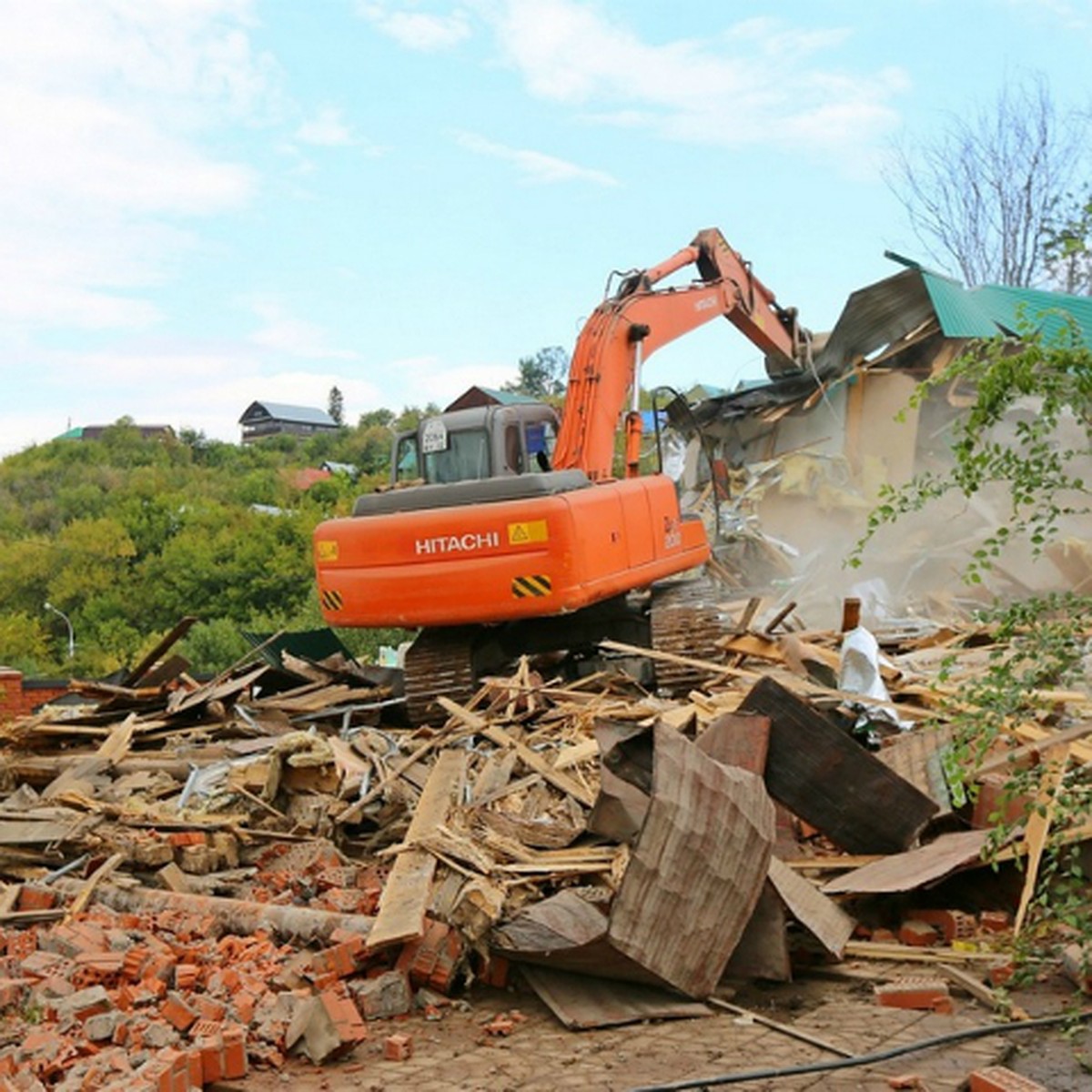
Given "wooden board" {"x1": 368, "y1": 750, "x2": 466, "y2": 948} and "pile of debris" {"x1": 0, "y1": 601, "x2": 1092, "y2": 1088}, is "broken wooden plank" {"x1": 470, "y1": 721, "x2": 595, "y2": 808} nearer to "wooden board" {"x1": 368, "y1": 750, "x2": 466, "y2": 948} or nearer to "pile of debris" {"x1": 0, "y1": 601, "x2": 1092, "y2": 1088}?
"pile of debris" {"x1": 0, "y1": 601, "x2": 1092, "y2": 1088}

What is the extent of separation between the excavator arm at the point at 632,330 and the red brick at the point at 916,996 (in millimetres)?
6221

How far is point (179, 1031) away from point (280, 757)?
9.96 ft

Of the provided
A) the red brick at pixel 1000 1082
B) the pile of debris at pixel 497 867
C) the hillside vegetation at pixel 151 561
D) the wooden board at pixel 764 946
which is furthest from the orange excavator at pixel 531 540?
the hillside vegetation at pixel 151 561

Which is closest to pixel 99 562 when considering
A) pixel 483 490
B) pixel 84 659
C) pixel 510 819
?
pixel 84 659

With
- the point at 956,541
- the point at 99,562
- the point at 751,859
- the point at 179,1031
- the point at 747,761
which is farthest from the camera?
the point at 99,562

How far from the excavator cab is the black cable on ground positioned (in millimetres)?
6641

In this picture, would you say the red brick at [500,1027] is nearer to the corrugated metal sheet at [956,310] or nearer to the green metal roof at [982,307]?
the green metal roof at [982,307]

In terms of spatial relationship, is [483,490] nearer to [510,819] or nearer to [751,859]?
[510,819]

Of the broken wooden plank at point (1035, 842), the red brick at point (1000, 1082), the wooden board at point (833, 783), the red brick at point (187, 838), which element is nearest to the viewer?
the red brick at point (1000, 1082)

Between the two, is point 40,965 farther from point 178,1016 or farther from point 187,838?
point 187,838

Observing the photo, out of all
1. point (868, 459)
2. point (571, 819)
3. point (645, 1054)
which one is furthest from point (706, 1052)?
point (868, 459)

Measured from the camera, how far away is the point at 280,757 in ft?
26.6

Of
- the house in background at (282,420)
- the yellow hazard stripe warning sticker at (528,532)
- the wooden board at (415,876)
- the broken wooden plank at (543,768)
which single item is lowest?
the wooden board at (415,876)

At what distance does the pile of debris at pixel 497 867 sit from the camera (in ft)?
17.5
